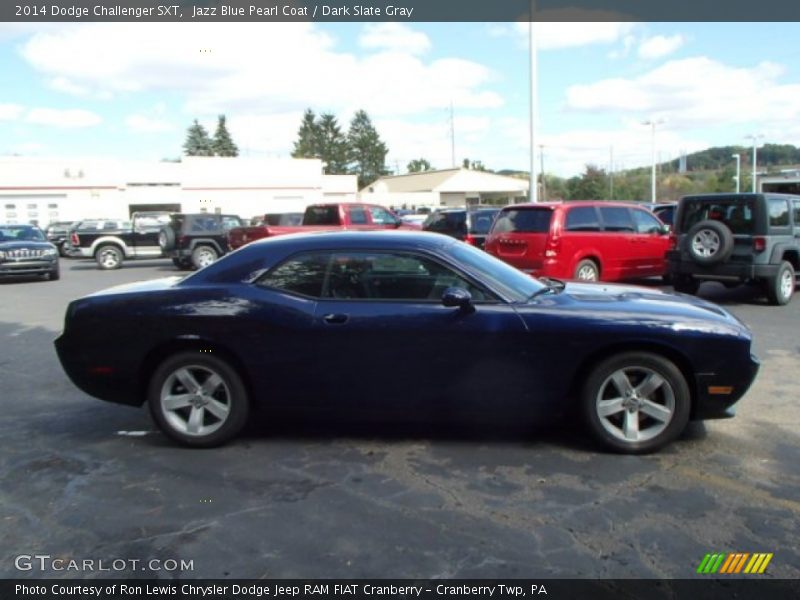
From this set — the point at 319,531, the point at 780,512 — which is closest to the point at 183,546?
the point at 319,531

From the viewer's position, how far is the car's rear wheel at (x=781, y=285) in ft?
33.8

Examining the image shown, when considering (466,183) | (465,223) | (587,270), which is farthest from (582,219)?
(466,183)

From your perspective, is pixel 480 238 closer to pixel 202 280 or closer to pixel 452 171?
pixel 202 280

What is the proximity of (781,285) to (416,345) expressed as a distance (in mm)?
8442

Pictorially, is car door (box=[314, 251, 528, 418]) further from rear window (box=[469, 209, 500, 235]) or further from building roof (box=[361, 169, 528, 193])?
building roof (box=[361, 169, 528, 193])

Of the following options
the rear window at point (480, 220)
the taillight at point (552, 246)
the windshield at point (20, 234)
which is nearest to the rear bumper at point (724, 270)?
the taillight at point (552, 246)

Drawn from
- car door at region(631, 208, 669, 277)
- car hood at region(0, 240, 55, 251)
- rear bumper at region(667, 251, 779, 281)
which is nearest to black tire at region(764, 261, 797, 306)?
rear bumper at region(667, 251, 779, 281)

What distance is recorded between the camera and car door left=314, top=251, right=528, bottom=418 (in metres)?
4.36

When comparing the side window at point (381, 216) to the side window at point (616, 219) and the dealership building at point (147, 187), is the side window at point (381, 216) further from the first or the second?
the dealership building at point (147, 187)

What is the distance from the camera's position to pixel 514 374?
14.3ft

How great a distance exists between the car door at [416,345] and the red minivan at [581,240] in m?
6.50

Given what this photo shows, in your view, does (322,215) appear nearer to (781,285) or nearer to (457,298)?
(781,285)

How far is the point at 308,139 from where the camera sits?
110812 mm

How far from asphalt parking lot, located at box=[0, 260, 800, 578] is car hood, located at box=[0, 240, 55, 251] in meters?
13.8
